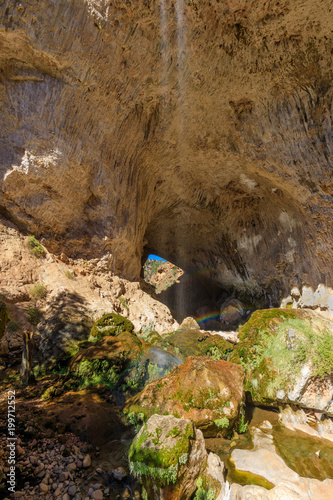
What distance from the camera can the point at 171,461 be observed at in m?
2.73

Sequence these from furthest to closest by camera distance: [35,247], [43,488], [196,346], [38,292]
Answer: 1. [35,247]
2. [38,292]
3. [196,346]
4. [43,488]

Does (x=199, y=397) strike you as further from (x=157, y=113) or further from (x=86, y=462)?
(x=157, y=113)

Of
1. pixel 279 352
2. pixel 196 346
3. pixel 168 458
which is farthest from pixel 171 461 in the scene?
pixel 196 346

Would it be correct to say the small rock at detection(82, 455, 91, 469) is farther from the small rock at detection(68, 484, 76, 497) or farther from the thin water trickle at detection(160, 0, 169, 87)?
the thin water trickle at detection(160, 0, 169, 87)

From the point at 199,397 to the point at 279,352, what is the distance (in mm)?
2086

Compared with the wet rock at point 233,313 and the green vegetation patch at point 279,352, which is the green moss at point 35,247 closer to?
the green vegetation patch at point 279,352

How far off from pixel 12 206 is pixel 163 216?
8.29 meters

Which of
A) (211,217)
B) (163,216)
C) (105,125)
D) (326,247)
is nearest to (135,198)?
(105,125)

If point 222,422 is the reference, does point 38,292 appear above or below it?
below

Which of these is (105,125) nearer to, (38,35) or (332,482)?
(38,35)

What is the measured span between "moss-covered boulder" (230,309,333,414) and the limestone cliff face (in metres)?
4.77

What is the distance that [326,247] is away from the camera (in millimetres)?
8742

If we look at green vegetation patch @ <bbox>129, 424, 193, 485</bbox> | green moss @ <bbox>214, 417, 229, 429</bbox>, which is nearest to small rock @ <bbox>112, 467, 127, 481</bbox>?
green vegetation patch @ <bbox>129, 424, 193, 485</bbox>

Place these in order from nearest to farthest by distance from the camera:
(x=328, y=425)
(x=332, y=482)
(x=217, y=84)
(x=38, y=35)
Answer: (x=332, y=482) < (x=328, y=425) < (x=38, y=35) < (x=217, y=84)
